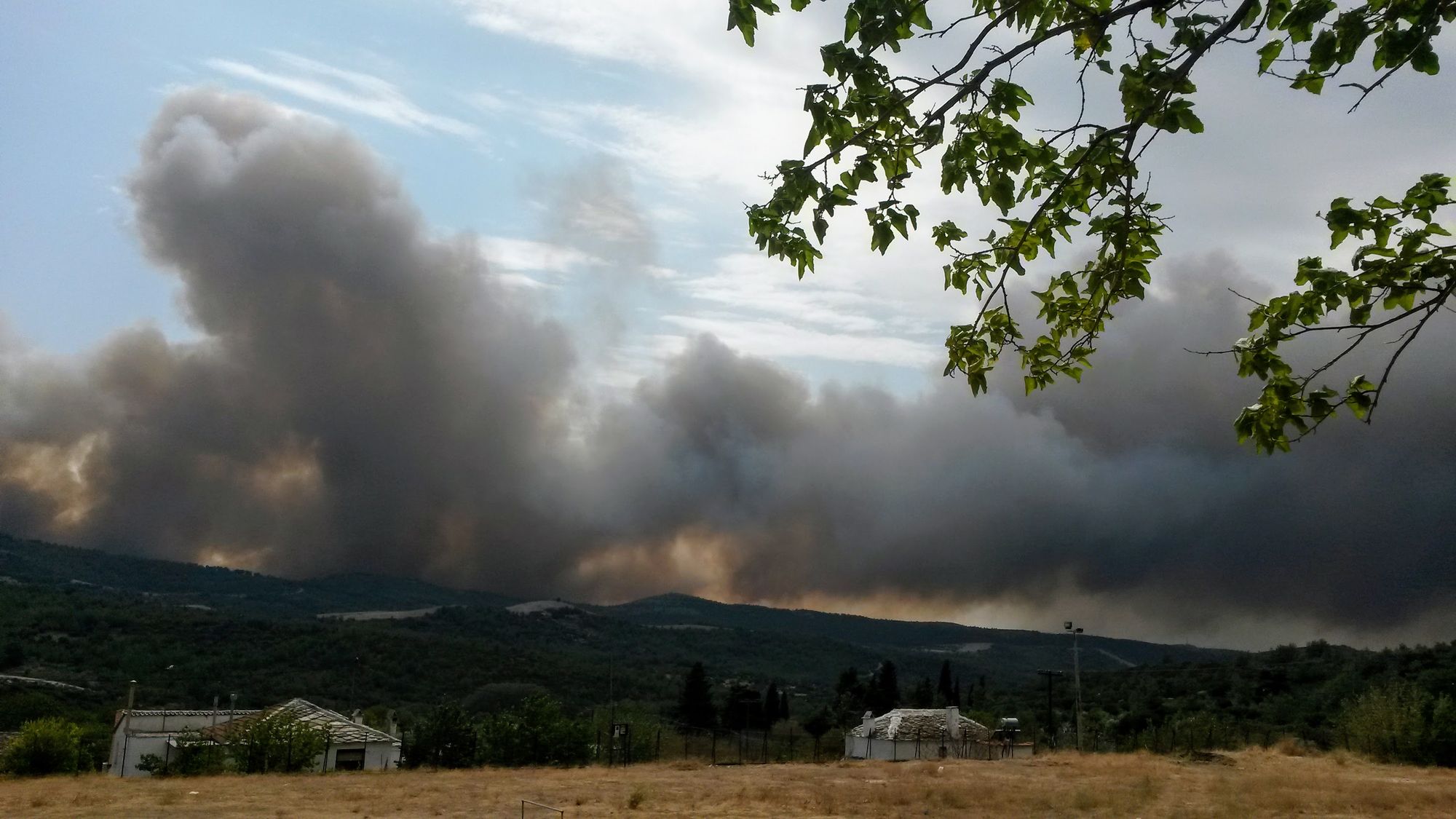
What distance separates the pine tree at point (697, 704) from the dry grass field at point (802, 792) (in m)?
48.6

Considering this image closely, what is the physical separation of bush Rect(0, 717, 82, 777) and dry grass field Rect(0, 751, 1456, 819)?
73.9 inches

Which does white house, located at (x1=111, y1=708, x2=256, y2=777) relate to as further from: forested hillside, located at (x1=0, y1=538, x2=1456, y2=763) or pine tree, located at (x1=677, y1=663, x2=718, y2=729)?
pine tree, located at (x1=677, y1=663, x2=718, y2=729)

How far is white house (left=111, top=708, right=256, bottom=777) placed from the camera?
5222cm

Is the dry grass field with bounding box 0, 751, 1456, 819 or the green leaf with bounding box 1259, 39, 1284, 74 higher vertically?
the green leaf with bounding box 1259, 39, 1284, 74

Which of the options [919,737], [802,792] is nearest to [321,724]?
[802,792]

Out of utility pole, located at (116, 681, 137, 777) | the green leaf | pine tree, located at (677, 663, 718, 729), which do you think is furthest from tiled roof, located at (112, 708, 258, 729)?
the green leaf

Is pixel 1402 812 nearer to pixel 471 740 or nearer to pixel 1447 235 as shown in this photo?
pixel 1447 235

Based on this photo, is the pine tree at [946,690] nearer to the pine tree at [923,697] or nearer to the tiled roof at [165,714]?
the pine tree at [923,697]

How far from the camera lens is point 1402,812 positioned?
28.5 m

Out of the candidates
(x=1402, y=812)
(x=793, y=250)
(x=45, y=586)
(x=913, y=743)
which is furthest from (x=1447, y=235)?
(x=45, y=586)

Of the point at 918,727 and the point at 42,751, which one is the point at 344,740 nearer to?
the point at 42,751

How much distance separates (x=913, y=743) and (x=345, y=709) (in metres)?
52.4

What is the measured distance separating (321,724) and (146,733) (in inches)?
375

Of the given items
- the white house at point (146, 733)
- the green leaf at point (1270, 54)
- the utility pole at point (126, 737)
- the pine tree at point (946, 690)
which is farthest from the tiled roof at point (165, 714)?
the pine tree at point (946, 690)
